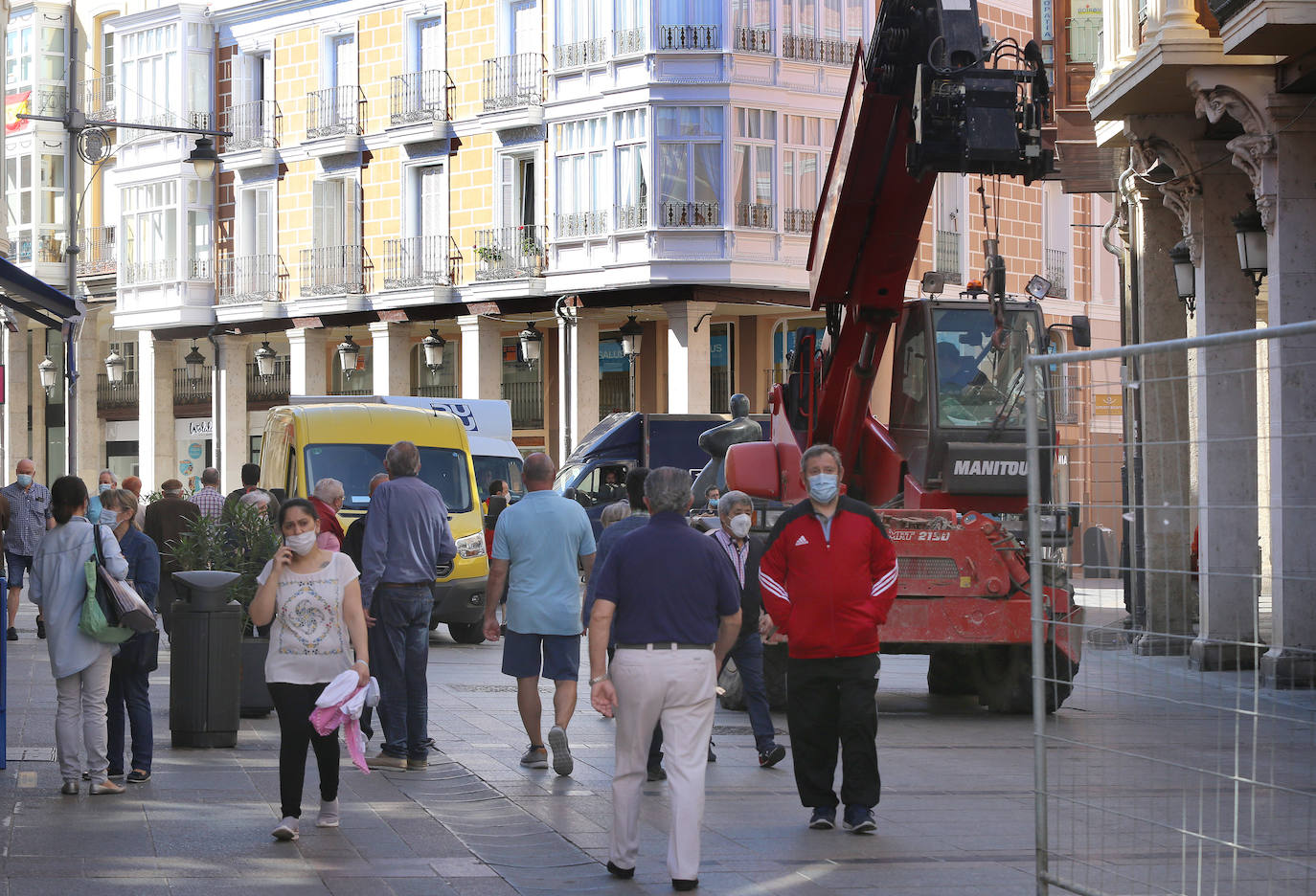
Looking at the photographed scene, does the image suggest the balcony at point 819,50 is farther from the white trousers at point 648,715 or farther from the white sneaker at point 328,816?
the white trousers at point 648,715

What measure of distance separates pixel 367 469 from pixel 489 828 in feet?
43.1

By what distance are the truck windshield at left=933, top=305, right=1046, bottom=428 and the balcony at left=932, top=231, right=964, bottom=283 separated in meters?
25.9

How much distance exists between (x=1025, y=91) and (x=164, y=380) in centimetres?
4277

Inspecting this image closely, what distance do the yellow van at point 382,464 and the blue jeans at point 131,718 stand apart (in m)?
10.5

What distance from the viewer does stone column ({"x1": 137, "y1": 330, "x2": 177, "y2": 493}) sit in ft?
170

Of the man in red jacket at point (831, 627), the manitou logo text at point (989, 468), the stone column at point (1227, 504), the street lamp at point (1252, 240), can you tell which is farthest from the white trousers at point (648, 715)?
the street lamp at point (1252, 240)

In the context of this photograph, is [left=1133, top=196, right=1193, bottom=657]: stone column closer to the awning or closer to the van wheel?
the awning

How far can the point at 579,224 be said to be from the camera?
40.4 metres

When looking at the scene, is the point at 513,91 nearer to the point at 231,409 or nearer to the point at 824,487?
the point at 231,409

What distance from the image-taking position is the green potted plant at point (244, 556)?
1405cm

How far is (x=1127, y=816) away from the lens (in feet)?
21.2

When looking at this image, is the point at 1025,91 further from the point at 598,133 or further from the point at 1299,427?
the point at 598,133

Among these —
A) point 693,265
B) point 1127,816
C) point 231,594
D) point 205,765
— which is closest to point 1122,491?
point 1127,816

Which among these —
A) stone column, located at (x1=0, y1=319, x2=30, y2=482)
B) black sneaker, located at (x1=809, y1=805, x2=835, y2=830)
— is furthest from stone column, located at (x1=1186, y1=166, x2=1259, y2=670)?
stone column, located at (x1=0, y1=319, x2=30, y2=482)
